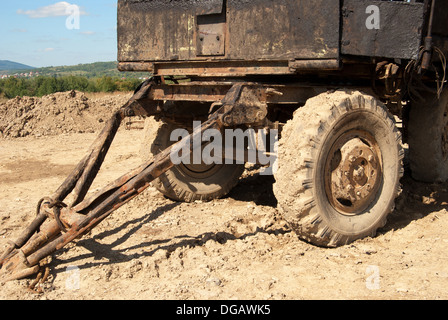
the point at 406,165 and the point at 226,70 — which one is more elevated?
the point at 226,70

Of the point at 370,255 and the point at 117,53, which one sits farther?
the point at 117,53

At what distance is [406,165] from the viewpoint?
6891 millimetres

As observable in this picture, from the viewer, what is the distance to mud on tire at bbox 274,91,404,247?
3805 mm

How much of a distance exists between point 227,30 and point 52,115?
9.31 metres

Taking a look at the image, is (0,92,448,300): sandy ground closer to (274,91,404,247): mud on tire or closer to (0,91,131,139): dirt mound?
(274,91,404,247): mud on tire

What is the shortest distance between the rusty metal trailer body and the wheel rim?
0.01 metres

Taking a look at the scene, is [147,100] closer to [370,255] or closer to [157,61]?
[157,61]

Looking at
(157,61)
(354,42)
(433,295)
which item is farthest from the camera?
(157,61)

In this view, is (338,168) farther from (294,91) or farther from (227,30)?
(227,30)

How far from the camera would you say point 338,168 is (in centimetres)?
412

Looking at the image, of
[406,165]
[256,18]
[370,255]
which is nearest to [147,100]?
[256,18]

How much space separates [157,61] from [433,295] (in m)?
3.31

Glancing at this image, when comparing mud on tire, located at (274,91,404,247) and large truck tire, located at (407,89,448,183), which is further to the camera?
large truck tire, located at (407,89,448,183)
